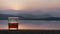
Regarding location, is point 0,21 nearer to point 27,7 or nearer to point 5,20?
point 5,20

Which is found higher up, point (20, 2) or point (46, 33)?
point (20, 2)

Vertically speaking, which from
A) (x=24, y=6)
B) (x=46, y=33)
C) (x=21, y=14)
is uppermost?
(x=24, y=6)

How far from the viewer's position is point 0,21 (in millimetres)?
1741

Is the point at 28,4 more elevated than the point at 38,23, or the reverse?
the point at 28,4

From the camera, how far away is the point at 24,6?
1.75 metres

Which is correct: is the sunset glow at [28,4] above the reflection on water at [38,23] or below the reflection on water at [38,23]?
above

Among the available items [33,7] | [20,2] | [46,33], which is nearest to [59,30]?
[46,33]

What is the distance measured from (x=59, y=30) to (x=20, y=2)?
2.12 ft

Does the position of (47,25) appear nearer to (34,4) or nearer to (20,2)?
(34,4)

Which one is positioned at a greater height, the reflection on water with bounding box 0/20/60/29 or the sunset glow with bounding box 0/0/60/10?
the sunset glow with bounding box 0/0/60/10

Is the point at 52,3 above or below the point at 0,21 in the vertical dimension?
above

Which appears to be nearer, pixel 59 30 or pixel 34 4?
pixel 59 30

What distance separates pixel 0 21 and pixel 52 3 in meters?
0.76

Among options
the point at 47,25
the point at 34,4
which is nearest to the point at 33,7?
the point at 34,4
